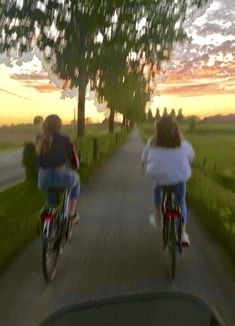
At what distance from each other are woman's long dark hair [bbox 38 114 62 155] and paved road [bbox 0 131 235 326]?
1520 mm

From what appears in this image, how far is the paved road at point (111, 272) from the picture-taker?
5.29m

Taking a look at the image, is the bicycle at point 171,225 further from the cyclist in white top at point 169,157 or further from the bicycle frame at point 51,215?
the bicycle frame at point 51,215

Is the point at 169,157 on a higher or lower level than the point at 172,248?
higher

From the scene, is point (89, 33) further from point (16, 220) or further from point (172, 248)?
point (172, 248)

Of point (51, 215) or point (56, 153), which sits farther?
point (56, 153)

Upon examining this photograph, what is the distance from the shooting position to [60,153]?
6.73 metres

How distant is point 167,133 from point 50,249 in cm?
202

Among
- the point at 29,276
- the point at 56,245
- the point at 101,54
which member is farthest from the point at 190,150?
the point at 101,54

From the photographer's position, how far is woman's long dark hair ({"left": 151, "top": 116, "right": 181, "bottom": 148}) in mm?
6750

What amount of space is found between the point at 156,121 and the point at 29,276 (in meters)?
2.44

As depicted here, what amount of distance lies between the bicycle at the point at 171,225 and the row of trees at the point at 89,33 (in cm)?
1421

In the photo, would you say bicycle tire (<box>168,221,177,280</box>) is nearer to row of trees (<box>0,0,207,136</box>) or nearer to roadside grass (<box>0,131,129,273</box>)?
roadside grass (<box>0,131,129,273</box>)

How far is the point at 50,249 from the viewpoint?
6.16 m

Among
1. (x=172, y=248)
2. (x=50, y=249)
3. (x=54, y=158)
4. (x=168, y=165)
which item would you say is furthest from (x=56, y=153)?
(x=172, y=248)
